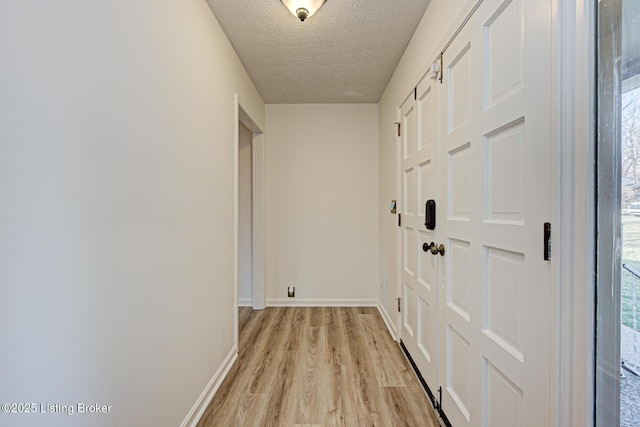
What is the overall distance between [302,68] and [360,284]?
7.97 ft

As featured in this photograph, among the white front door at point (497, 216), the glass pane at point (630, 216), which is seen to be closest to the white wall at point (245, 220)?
the white front door at point (497, 216)

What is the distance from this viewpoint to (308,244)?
135 inches

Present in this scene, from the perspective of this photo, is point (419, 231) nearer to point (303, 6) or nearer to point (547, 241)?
point (547, 241)

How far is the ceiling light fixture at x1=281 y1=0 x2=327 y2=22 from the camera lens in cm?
164

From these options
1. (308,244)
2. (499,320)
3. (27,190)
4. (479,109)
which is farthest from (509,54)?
(308,244)

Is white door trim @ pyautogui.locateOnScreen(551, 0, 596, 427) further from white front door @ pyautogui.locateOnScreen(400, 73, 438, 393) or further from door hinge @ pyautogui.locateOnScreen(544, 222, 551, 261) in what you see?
white front door @ pyautogui.locateOnScreen(400, 73, 438, 393)

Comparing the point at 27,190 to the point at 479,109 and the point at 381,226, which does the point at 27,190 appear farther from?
the point at 381,226

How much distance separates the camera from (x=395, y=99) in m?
2.55

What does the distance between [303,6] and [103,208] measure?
153 cm

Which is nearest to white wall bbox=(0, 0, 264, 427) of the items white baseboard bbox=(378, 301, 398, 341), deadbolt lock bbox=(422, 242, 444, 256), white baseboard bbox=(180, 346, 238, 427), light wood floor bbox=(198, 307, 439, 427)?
white baseboard bbox=(180, 346, 238, 427)

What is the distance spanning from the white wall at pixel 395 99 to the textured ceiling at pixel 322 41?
0.13 metres

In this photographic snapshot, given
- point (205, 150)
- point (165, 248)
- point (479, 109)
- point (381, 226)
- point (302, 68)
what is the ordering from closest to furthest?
point (479, 109)
point (165, 248)
point (205, 150)
point (302, 68)
point (381, 226)

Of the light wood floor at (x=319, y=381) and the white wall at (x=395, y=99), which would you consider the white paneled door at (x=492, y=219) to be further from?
the light wood floor at (x=319, y=381)

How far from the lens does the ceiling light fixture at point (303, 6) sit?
1637 mm
